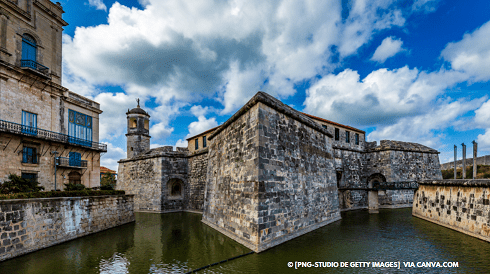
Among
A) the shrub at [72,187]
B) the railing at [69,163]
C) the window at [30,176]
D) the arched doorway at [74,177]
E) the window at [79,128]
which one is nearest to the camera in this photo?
the shrub at [72,187]

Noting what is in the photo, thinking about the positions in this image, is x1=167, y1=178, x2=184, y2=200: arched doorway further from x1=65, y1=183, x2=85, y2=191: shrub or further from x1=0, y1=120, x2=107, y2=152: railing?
x1=65, y1=183, x2=85, y2=191: shrub

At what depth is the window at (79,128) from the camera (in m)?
17.1

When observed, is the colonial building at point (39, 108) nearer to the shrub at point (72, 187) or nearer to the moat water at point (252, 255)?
the shrub at point (72, 187)

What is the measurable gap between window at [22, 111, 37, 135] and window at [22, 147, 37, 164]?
1046 millimetres

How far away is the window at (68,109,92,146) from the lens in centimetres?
1708

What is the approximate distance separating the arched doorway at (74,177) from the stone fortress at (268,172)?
5.34 meters

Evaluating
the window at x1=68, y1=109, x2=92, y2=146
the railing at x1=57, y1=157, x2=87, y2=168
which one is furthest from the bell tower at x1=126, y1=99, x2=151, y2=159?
the railing at x1=57, y1=157, x2=87, y2=168

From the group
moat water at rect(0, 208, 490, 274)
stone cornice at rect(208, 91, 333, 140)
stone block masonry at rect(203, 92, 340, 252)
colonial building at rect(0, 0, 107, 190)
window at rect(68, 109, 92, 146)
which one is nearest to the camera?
moat water at rect(0, 208, 490, 274)

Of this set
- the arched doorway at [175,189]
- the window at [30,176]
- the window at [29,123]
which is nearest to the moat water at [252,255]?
the window at [30,176]

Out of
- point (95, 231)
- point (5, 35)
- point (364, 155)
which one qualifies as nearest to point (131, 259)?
point (95, 231)

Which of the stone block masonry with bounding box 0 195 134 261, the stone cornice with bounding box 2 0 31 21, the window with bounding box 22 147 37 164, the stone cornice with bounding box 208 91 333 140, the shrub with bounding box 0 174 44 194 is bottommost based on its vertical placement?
the stone block masonry with bounding box 0 195 134 261

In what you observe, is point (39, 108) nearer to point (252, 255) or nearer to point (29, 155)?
point (29, 155)

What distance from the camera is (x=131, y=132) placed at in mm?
24375

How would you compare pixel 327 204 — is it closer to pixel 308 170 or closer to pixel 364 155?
pixel 308 170
